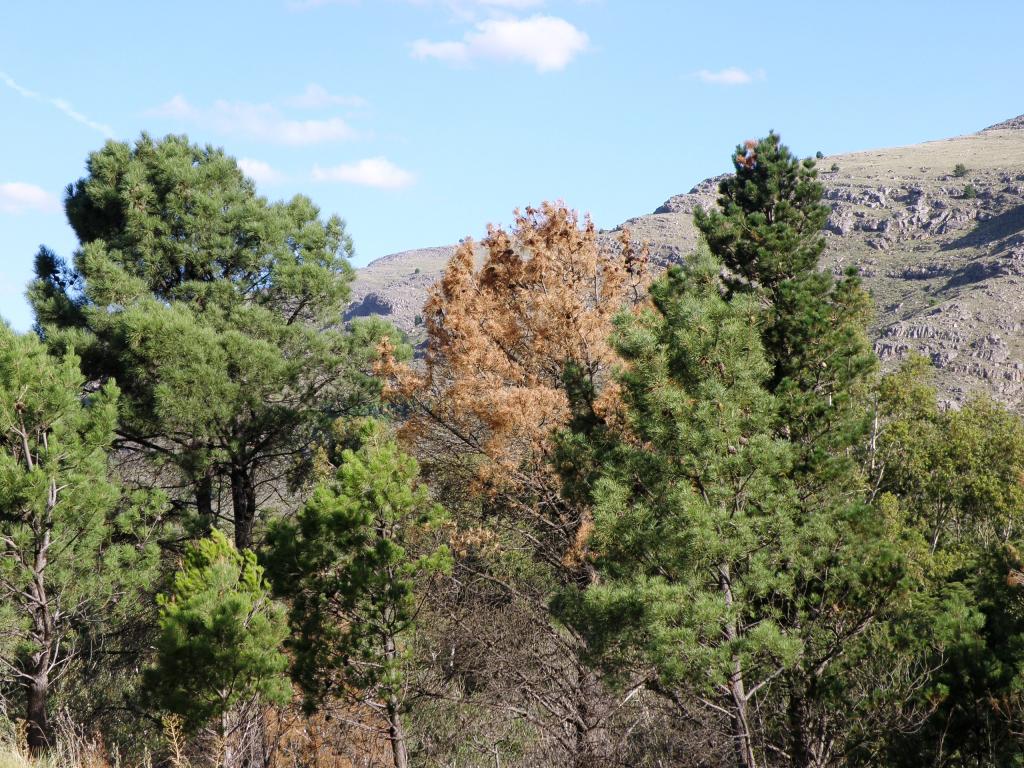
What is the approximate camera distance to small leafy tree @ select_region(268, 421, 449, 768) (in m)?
11.8

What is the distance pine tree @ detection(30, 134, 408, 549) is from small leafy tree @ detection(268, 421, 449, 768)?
424cm

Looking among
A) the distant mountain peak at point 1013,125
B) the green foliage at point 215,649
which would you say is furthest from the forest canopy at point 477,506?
the distant mountain peak at point 1013,125

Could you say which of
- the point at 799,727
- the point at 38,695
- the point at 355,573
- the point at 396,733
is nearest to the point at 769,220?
the point at 799,727

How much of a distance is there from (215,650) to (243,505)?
22.7ft

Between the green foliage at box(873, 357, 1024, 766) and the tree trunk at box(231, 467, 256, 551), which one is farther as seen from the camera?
the tree trunk at box(231, 467, 256, 551)

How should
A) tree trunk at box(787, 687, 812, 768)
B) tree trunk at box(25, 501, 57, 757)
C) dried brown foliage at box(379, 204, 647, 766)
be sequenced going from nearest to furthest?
tree trunk at box(25, 501, 57, 757)
tree trunk at box(787, 687, 812, 768)
dried brown foliage at box(379, 204, 647, 766)

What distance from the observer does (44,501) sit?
11.3m

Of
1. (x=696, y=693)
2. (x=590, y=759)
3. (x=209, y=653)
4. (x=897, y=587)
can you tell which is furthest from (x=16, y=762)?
(x=897, y=587)

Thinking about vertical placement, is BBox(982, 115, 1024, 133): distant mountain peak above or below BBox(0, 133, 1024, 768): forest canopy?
above

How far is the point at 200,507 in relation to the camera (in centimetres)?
1684

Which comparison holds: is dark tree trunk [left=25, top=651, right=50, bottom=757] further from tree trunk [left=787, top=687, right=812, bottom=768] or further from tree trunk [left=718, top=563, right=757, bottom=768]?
tree trunk [left=787, top=687, right=812, bottom=768]

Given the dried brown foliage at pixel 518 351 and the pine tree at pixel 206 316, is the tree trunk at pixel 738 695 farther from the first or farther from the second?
the pine tree at pixel 206 316

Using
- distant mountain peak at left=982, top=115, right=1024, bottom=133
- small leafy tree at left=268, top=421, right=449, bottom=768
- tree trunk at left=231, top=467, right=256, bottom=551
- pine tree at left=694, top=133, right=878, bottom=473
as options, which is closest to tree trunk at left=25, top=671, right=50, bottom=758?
small leafy tree at left=268, top=421, right=449, bottom=768

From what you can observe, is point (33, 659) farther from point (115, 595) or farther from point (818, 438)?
point (818, 438)
